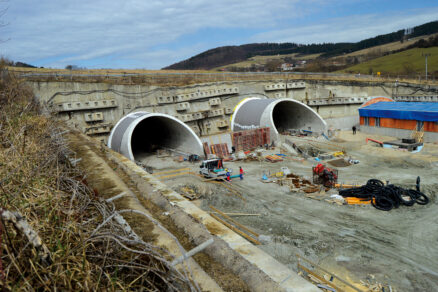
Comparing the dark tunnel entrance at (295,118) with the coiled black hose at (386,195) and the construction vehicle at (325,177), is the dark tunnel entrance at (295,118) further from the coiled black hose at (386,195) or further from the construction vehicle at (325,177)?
the coiled black hose at (386,195)

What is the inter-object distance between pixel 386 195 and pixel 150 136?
21.9 metres

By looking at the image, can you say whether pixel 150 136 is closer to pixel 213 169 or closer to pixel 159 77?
pixel 159 77

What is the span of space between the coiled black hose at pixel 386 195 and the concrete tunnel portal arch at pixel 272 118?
12669 millimetres

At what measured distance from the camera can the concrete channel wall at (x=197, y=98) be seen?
89.4 ft

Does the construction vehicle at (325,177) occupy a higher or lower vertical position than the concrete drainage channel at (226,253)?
lower

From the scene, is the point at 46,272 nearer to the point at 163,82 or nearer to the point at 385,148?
the point at 385,148

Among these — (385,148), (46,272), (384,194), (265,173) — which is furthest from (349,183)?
(46,272)

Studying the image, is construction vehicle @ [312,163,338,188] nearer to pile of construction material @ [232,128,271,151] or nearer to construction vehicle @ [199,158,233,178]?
construction vehicle @ [199,158,233,178]

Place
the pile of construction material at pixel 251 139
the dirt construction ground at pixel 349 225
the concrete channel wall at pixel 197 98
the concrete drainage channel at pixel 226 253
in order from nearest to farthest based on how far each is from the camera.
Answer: the concrete drainage channel at pixel 226 253, the dirt construction ground at pixel 349 225, the pile of construction material at pixel 251 139, the concrete channel wall at pixel 197 98

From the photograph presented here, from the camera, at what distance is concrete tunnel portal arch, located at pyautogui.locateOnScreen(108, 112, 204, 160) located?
74.4ft

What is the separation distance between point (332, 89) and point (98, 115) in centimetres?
2916

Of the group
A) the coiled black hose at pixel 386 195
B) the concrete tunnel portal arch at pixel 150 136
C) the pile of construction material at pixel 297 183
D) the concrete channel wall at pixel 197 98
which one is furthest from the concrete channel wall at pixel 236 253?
the concrete channel wall at pixel 197 98

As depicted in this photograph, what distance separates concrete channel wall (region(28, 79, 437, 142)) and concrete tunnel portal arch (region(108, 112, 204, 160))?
9.75 feet

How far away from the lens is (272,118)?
3089cm
